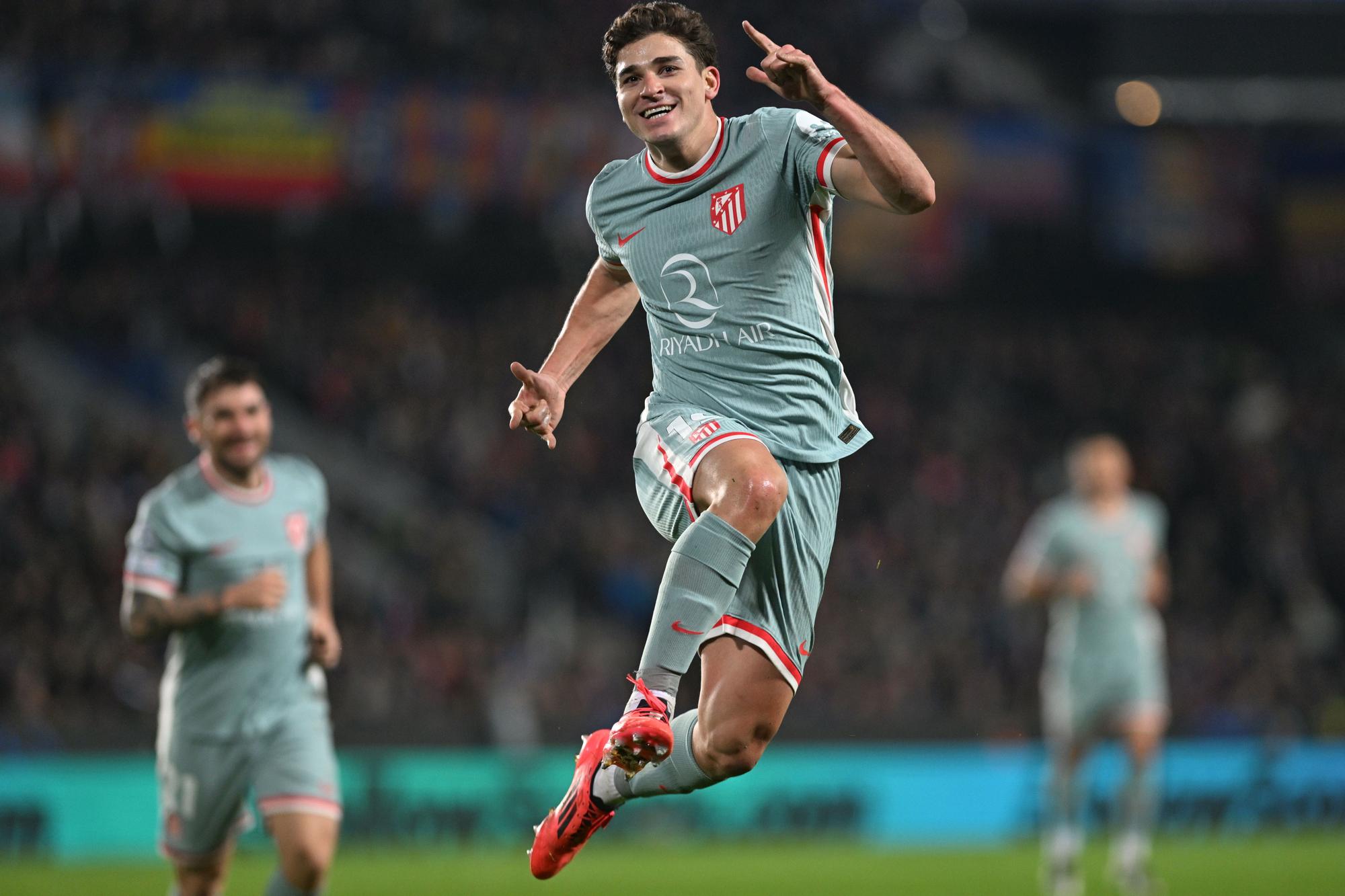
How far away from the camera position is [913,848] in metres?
12.3

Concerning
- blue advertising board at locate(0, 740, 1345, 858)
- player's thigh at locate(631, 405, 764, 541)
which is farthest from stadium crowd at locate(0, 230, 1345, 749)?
player's thigh at locate(631, 405, 764, 541)

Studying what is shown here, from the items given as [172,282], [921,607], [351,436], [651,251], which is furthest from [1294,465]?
[651,251]

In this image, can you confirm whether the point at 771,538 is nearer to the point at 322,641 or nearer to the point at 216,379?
the point at 322,641

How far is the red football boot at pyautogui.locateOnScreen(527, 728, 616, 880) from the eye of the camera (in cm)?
462

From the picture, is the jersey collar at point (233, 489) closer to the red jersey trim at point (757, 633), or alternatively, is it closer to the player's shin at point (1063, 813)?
the red jersey trim at point (757, 633)

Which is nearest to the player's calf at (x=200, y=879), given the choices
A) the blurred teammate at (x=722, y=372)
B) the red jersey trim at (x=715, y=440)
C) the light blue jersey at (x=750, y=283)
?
the blurred teammate at (x=722, y=372)

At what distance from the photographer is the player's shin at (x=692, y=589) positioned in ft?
14.0

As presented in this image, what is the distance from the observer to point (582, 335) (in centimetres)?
498

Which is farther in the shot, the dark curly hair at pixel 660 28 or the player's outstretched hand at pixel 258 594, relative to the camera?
the player's outstretched hand at pixel 258 594

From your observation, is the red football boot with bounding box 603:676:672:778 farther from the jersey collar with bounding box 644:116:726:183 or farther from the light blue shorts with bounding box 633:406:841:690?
the jersey collar with bounding box 644:116:726:183

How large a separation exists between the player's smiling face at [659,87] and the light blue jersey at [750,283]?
0.17m

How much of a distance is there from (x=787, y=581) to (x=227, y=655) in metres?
2.63

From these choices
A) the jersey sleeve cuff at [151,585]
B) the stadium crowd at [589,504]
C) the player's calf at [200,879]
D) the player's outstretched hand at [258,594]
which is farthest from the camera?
the stadium crowd at [589,504]

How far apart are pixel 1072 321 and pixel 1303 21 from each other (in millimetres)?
6862
